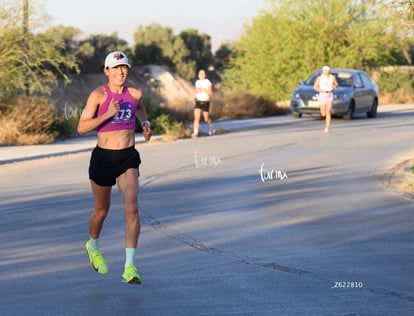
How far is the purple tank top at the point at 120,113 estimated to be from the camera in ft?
29.5

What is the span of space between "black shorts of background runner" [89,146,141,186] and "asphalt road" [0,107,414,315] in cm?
88

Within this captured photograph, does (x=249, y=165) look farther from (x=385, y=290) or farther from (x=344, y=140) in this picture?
(x=385, y=290)

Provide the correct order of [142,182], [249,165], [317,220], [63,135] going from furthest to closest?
1. [63,135]
2. [249,165]
3. [142,182]
4. [317,220]

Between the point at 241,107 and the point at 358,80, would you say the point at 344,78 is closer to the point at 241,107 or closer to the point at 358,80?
the point at 358,80

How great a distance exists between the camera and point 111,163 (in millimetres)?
9070

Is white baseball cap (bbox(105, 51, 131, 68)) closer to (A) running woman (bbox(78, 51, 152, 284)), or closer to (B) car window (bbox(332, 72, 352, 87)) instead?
(A) running woman (bbox(78, 51, 152, 284))

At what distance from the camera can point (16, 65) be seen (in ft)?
95.6

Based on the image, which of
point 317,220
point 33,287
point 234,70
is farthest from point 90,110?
point 234,70

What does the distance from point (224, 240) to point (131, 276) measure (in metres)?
2.63

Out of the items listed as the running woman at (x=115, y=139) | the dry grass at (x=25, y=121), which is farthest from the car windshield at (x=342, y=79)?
the running woman at (x=115, y=139)

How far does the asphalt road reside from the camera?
7957 millimetres

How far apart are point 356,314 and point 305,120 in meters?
27.4

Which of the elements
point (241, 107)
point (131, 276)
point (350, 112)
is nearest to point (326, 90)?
point (350, 112)

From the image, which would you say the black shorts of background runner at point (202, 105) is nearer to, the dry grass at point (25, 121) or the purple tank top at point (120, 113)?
the dry grass at point (25, 121)
